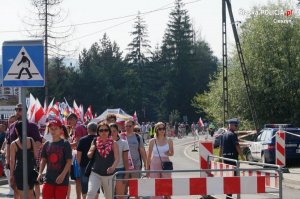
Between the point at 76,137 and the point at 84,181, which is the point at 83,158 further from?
the point at 76,137

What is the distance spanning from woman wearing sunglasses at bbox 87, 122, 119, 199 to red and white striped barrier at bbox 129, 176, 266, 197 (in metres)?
1.54

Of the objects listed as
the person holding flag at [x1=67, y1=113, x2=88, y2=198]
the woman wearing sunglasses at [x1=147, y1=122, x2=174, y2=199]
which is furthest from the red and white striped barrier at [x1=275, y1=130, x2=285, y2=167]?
the person holding flag at [x1=67, y1=113, x2=88, y2=198]

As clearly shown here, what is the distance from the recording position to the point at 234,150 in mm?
14828

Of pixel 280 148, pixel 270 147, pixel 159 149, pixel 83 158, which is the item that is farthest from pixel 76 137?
pixel 270 147

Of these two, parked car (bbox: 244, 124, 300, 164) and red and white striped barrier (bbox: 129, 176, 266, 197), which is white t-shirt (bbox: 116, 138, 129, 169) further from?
parked car (bbox: 244, 124, 300, 164)

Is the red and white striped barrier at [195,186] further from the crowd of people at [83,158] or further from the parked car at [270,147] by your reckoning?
the parked car at [270,147]

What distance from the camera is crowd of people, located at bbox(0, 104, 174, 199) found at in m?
9.53

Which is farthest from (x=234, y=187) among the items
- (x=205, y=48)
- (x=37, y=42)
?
(x=205, y=48)

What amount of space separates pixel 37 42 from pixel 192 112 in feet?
334

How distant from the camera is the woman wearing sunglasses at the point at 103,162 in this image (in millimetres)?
10422

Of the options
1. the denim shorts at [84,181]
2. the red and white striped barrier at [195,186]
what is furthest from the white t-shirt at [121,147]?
the red and white striped barrier at [195,186]

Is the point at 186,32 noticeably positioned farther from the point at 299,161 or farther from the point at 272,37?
the point at 299,161

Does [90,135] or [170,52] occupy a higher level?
[170,52]

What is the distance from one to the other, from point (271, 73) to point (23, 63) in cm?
3572
